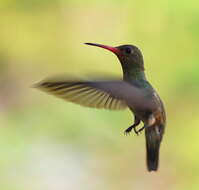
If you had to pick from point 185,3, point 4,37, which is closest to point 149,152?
point 185,3

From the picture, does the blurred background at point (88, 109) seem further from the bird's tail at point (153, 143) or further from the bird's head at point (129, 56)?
the bird's head at point (129, 56)

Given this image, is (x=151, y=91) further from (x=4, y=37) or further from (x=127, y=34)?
(x=4, y=37)

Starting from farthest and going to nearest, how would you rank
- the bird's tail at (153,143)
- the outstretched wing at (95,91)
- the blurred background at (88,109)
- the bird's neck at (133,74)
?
the blurred background at (88,109), the bird's tail at (153,143), the bird's neck at (133,74), the outstretched wing at (95,91)

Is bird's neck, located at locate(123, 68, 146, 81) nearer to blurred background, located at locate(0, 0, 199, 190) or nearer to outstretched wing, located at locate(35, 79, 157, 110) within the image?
outstretched wing, located at locate(35, 79, 157, 110)

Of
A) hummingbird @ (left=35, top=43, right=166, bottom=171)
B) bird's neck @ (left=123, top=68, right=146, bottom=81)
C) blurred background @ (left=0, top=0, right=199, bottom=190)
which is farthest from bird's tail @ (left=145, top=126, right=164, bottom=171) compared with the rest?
blurred background @ (left=0, top=0, right=199, bottom=190)

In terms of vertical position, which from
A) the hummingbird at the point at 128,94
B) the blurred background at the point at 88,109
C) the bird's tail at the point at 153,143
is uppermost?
the hummingbird at the point at 128,94

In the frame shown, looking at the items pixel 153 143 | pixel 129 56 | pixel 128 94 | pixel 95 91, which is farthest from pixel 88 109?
pixel 128 94

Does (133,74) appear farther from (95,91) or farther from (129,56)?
(95,91)

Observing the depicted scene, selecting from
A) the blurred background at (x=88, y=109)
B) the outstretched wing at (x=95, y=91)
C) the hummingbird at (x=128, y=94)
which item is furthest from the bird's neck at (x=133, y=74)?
the blurred background at (x=88, y=109)
